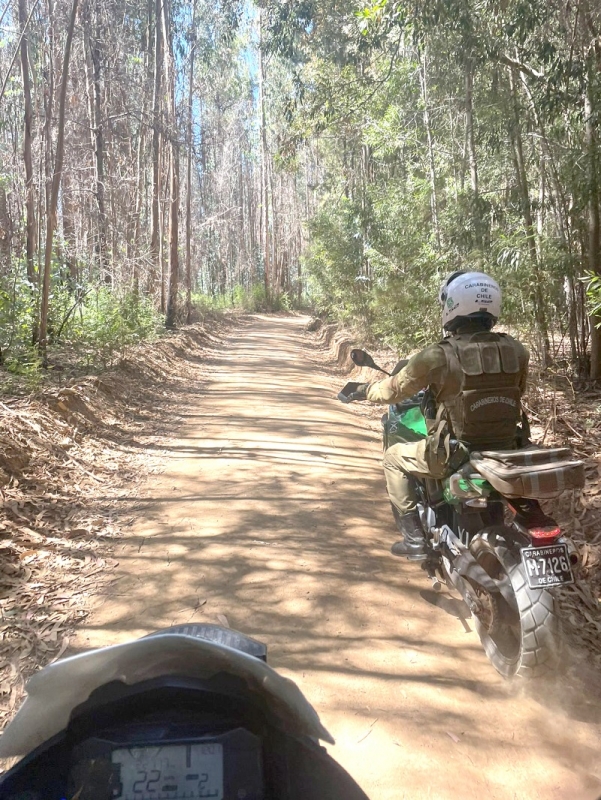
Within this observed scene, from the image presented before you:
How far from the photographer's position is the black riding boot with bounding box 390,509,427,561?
12.8ft

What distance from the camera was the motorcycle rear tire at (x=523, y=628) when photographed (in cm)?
271

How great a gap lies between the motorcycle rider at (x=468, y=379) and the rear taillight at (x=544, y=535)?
2.22ft

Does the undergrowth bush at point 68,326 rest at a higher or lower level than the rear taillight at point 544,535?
higher

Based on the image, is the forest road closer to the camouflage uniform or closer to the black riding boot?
the black riding boot

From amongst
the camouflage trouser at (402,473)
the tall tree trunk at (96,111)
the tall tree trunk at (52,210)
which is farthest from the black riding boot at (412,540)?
the tall tree trunk at (96,111)

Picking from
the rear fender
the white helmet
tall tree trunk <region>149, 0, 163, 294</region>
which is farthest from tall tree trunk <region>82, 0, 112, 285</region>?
the rear fender

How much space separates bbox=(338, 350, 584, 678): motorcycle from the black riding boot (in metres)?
0.11

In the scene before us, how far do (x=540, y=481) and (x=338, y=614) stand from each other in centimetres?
155

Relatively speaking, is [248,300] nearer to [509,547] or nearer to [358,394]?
[358,394]

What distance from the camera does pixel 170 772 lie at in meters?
1.13

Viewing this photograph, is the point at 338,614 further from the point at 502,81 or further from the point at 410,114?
the point at 410,114

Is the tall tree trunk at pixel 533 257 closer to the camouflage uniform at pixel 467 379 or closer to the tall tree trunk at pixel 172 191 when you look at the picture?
the camouflage uniform at pixel 467 379

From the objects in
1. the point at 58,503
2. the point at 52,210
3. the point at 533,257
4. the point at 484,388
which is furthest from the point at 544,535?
the point at 52,210

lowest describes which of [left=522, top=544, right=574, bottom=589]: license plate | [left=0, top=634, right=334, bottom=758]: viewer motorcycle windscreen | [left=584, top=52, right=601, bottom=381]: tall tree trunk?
[left=522, top=544, right=574, bottom=589]: license plate
